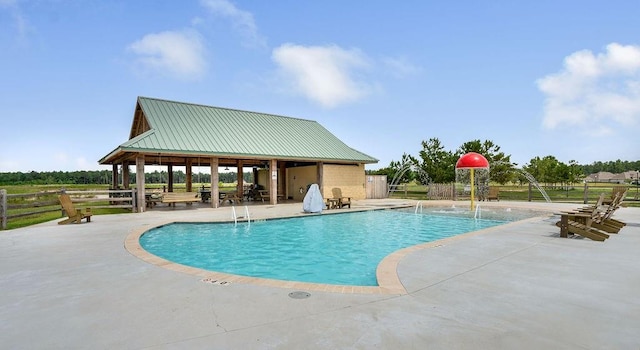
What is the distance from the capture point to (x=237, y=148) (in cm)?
1833

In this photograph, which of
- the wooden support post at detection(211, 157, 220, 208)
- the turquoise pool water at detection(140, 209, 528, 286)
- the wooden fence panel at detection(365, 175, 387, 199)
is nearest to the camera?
the turquoise pool water at detection(140, 209, 528, 286)

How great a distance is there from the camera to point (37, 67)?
1550 cm

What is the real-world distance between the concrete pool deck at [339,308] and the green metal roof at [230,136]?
1125cm

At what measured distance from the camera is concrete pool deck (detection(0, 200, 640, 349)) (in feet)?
9.50

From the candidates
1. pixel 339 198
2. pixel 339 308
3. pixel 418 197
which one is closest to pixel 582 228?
pixel 339 308

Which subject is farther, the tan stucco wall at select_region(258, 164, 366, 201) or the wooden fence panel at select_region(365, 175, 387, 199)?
the wooden fence panel at select_region(365, 175, 387, 199)

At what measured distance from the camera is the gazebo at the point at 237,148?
16.7m

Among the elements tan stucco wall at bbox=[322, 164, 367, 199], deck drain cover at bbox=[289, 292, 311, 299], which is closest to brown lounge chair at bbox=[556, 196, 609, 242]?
deck drain cover at bbox=[289, 292, 311, 299]

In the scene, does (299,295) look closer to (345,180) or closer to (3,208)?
(3,208)

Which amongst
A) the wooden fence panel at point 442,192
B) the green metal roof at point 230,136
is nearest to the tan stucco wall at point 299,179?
the green metal roof at point 230,136

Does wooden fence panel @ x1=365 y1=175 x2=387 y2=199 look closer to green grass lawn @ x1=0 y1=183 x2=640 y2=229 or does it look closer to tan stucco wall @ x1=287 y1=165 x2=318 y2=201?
green grass lawn @ x1=0 y1=183 x2=640 y2=229

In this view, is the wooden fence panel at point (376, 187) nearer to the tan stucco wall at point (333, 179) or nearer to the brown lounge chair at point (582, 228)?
the tan stucco wall at point (333, 179)

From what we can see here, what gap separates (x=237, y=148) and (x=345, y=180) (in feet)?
27.1

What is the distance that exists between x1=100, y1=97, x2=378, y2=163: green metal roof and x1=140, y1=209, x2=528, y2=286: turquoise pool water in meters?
5.92
